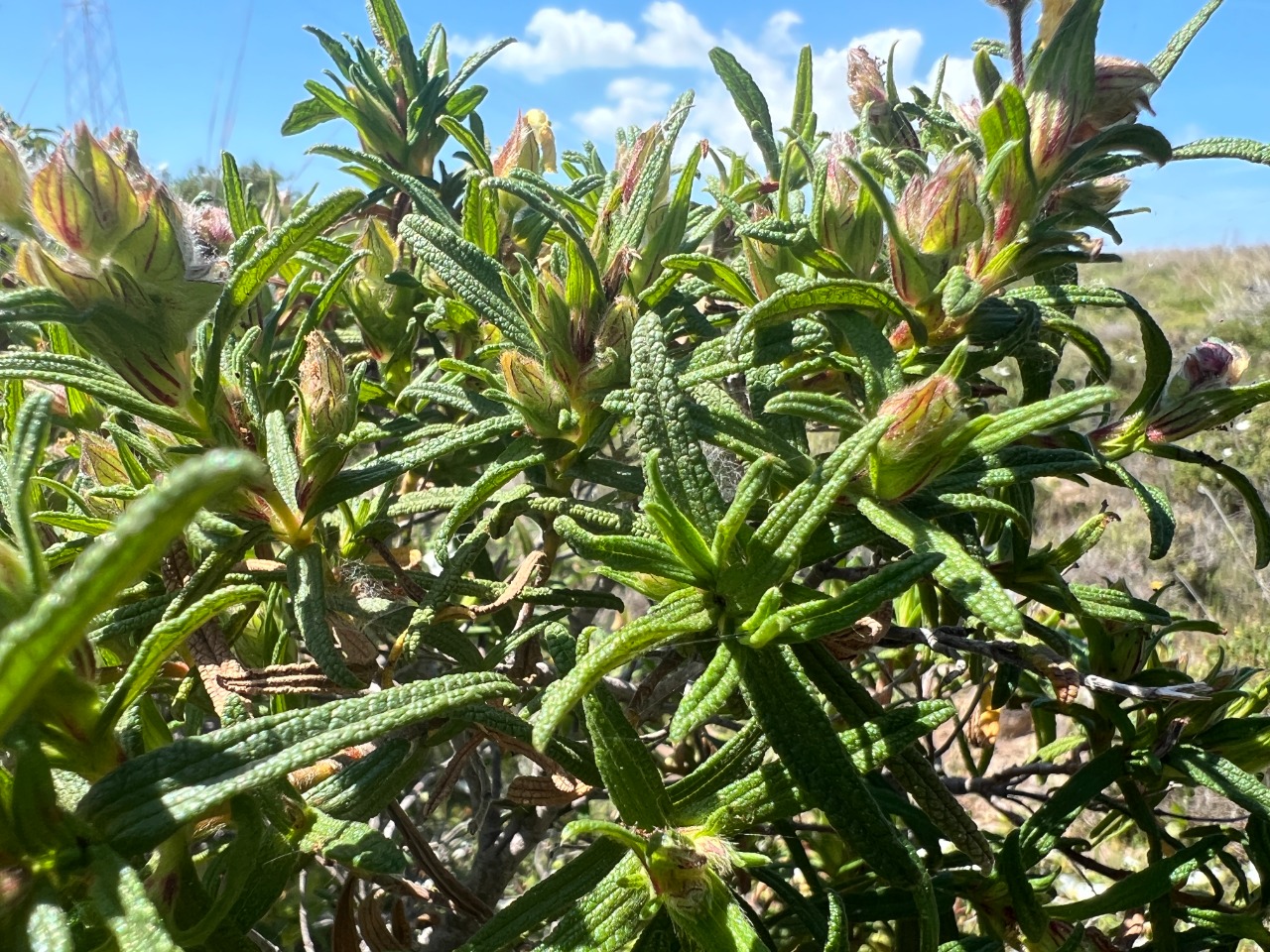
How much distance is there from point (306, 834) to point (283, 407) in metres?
0.70

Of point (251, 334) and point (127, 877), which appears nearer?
point (127, 877)

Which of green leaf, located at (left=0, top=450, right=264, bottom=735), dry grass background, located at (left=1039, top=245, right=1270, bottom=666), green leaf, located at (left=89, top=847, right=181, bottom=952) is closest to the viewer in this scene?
green leaf, located at (left=0, top=450, right=264, bottom=735)

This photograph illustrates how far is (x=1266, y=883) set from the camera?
1398 mm

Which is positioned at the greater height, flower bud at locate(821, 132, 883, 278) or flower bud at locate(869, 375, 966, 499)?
flower bud at locate(821, 132, 883, 278)

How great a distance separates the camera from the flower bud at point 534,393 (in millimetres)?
1184

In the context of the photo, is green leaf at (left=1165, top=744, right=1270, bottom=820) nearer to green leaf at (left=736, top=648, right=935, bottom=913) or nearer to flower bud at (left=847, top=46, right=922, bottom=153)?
green leaf at (left=736, top=648, right=935, bottom=913)

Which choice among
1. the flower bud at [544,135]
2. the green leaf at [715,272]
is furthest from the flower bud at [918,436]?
the flower bud at [544,135]

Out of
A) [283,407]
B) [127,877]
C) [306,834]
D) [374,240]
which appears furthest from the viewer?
[374,240]

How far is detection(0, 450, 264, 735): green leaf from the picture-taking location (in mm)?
489

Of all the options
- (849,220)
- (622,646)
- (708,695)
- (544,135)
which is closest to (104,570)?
(622,646)

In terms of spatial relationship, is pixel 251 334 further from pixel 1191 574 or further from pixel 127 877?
pixel 1191 574

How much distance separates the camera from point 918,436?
3.10 ft

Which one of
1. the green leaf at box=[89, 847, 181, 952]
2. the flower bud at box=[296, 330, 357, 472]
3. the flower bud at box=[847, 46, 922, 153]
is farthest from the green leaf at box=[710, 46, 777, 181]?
the green leaf at box=[89, 847, 181, 952]

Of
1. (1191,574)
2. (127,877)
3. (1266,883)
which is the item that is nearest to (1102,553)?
(1191,574)
